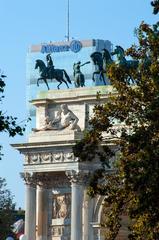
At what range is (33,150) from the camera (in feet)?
266

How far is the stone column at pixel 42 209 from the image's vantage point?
82375 mm

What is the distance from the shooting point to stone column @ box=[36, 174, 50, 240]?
270 ft

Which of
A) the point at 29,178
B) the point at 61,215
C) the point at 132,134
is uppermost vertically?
the point at 29,178

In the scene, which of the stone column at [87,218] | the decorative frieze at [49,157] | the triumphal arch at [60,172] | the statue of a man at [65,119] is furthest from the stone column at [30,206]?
the statue of a man at [65,119]

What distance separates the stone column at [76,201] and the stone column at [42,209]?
10.2 feet

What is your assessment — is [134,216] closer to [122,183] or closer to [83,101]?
[122,183]

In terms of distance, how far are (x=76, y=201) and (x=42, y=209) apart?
12.8 feet

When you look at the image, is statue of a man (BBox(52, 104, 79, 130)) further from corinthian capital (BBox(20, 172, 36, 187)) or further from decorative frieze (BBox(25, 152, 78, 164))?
corinthian capital (BBox(20, 172, 36, 187))

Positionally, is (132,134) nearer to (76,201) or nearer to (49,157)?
(76,201)

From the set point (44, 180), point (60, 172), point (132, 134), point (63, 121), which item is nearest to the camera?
point (132, 134)

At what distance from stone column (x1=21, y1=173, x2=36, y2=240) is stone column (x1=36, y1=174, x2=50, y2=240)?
0.82m

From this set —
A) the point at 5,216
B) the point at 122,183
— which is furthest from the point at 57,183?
the point at 122,183

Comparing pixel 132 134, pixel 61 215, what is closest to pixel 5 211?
pixel 61 215

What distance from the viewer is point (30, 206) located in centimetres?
8094
